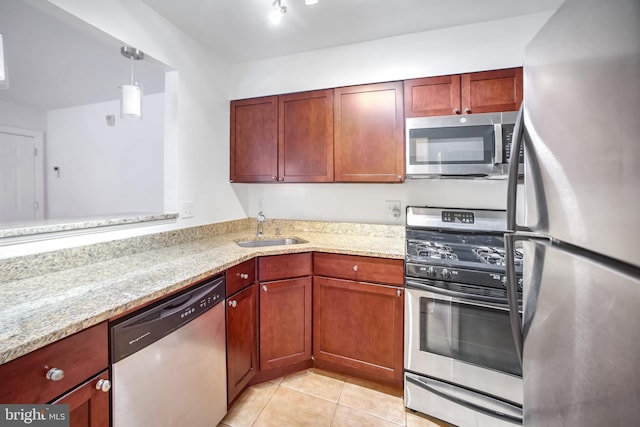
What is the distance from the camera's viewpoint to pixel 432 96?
1803 millimetres

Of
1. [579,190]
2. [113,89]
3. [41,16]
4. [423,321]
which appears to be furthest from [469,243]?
[113,89]

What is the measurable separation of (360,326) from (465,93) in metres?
1.65

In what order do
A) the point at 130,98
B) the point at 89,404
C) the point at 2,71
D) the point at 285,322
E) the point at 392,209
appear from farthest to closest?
the point at 392,209, the point at 285,322, the point at 130,98, the point at 2,71, the point at 89,404

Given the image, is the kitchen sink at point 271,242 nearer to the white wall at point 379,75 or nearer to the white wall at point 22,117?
the white wall at point 379,75

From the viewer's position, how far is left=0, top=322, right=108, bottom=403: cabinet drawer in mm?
667

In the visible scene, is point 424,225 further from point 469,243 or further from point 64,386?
point 64,386

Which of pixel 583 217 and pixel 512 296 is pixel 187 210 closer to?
pixel 512 296

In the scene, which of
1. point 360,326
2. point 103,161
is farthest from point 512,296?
point 103,161

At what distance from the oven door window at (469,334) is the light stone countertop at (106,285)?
373mm

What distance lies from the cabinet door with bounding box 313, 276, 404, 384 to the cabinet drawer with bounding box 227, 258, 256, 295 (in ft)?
1.42

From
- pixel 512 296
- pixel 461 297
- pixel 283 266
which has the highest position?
pixel 512 296

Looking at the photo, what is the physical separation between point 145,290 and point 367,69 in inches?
81.5

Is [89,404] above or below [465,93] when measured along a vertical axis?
below

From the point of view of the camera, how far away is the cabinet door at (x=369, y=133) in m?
1.88
